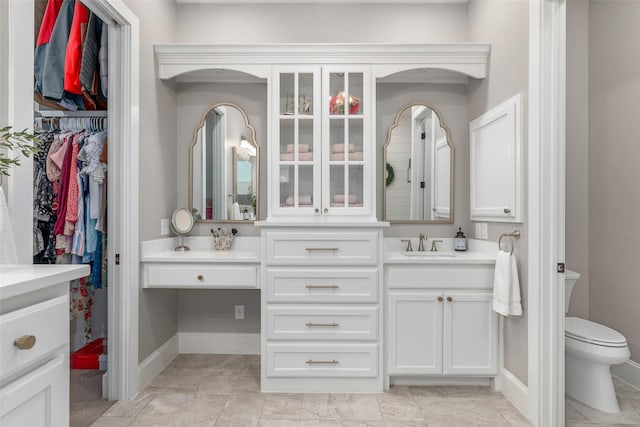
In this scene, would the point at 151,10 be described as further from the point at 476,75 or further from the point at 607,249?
the point at 607,249

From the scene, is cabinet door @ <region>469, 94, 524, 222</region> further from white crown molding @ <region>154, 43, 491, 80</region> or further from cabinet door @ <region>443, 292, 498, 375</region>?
A: cabinet door @ <region>443, 292, 498, 375</region>

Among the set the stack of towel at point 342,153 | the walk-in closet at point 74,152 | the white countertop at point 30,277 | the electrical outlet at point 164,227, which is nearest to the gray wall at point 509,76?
the stack of towel at point 342,153

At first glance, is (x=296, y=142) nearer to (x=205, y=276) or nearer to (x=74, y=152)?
(x=205, y=276)

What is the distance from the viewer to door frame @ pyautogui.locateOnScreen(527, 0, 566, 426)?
2002 millimetres

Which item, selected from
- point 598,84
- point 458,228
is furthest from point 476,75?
point 458,228

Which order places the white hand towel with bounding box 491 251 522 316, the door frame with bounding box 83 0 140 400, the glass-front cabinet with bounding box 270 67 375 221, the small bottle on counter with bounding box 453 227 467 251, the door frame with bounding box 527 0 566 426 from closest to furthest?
the door frame with bounding box 527 0 566 426
the white hand towel with bounding box 491 251 522 316
the door frame with bounding box 83 0 140 400
the glass-front cabinet with bounding box 270 67 375 221
the small bottle on counter with bounding box 453 227 467 251

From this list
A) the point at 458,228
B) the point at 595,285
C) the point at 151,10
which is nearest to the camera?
the point at 151,10

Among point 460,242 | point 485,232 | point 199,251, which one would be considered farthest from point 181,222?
point 485,232

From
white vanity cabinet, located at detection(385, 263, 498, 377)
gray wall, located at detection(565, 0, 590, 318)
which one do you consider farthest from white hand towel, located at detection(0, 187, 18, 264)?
gray wall, located at detection(565, 0, 590, 318)

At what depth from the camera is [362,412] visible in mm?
2209

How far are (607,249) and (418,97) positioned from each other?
5.85 feet

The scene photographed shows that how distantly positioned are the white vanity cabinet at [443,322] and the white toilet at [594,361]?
44 cm

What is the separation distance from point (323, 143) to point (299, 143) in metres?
0.17

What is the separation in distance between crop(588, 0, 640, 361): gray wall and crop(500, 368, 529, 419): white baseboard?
96 cm
